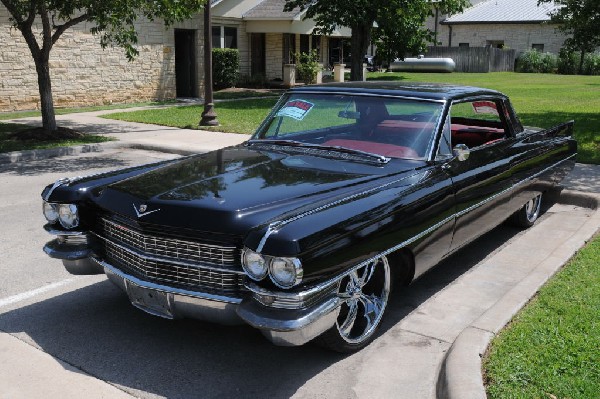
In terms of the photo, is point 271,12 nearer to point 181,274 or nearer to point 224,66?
point 224,66

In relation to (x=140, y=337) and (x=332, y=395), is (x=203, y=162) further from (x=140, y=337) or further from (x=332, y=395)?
(x=332, y=395)

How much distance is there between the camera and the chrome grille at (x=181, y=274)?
3629mm

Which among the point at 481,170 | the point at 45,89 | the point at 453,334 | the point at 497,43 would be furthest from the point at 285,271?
the point at 497,43

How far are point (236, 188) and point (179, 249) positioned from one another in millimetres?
575

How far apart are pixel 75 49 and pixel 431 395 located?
1812cm

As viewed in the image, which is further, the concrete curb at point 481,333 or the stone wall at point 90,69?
the stone wall at point 90,69

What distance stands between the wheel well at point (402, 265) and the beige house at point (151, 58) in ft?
51.2

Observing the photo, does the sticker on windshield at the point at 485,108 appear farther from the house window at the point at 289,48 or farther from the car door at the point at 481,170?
the house window at the point at 289,48

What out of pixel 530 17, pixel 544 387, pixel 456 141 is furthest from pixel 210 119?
pixel 530 17

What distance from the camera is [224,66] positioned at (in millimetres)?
24938

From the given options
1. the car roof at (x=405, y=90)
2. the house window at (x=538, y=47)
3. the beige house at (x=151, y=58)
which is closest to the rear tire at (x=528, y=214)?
the car roof at (x=405, y=90)

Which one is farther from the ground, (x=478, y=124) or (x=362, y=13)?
(x=362, y=13)

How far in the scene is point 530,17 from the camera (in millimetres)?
49562

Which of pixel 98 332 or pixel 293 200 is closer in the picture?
pixel 293 200
